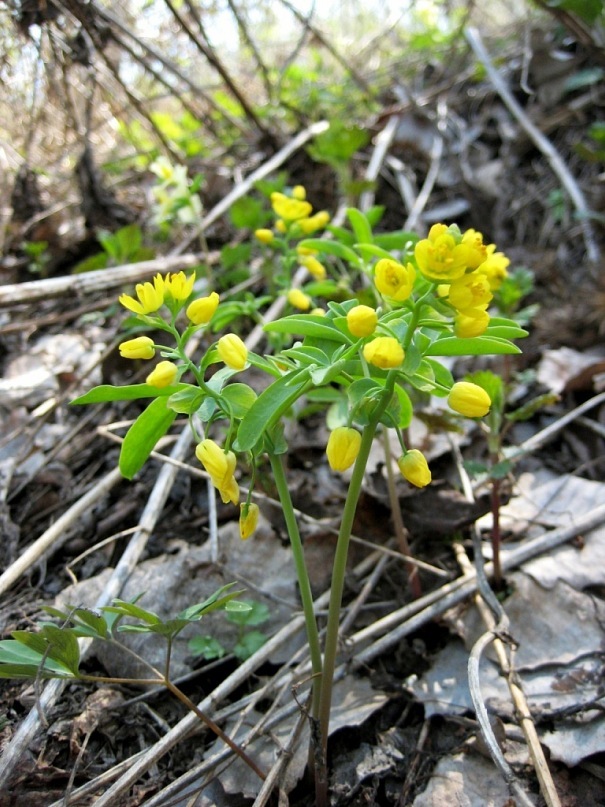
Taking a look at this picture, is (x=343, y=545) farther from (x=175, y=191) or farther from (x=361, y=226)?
(x=175, y=191)

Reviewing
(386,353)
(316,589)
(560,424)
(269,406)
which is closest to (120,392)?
(269,406)

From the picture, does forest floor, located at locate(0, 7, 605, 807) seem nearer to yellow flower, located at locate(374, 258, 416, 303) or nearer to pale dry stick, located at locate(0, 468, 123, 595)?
pale dry stick, located at locate(0, 468, 123, 595)

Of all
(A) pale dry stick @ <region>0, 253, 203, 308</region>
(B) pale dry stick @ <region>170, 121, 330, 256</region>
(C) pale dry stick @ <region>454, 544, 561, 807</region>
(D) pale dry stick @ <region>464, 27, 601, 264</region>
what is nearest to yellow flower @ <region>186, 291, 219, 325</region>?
(C) pale dry stick @ <region>454, 544, 561, 807</region>

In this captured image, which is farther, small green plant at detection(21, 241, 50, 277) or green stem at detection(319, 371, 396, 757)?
small green plant at detection(21, 241, 50, 277)

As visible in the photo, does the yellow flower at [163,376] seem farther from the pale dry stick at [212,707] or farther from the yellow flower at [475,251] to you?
the pale dry stick at [212,707]

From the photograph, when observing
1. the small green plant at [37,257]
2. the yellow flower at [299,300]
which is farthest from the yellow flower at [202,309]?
the small green plant at [37,257]

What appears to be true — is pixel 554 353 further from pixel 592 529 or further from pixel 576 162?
pixel 576 162
